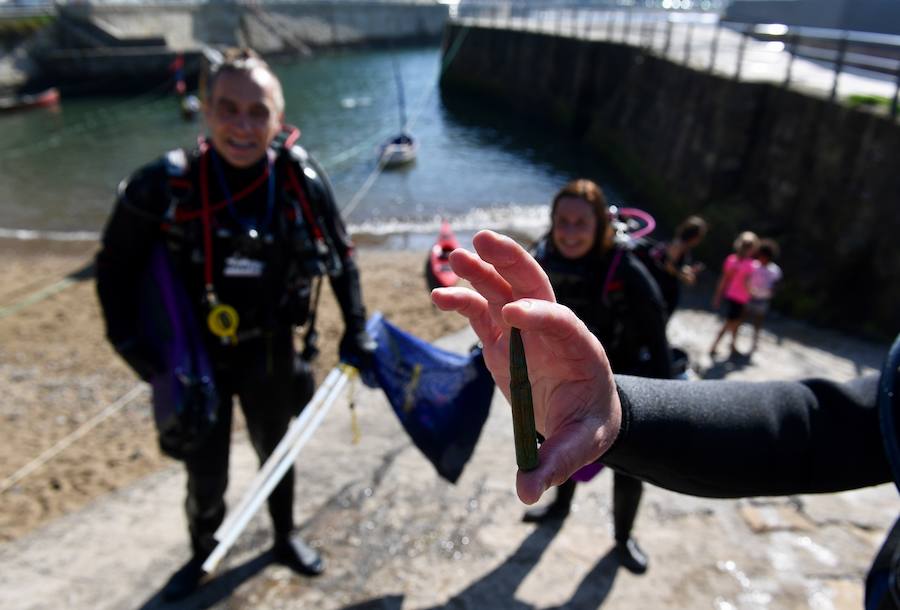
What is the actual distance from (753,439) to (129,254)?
2.47m

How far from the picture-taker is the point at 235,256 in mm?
2881

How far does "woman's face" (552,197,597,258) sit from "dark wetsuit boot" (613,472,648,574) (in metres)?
1.13

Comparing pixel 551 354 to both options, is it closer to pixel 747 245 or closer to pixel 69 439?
pixel 69 439

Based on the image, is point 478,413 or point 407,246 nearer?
point 478,413

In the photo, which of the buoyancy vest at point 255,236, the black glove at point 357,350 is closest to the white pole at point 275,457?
the black glove at point 357,350

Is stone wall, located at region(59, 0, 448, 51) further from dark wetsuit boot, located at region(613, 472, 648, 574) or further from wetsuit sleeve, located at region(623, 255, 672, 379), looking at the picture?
dark wetsuit boot, located at region(613, 472, 648, 574)

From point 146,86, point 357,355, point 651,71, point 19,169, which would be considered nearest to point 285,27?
point 146,86

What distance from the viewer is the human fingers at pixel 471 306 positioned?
1414 mm

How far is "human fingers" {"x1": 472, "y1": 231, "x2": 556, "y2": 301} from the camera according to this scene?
1.25m

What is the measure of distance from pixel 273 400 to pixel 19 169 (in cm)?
1961

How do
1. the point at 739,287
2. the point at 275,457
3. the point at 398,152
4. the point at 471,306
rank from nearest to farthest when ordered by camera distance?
the point at 471,306, the point at 275,457, the point at 739,287, the point at 398,152

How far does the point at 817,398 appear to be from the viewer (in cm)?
167

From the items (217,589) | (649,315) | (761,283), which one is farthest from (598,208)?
(761,283)

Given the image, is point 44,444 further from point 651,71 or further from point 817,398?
point 651,71
